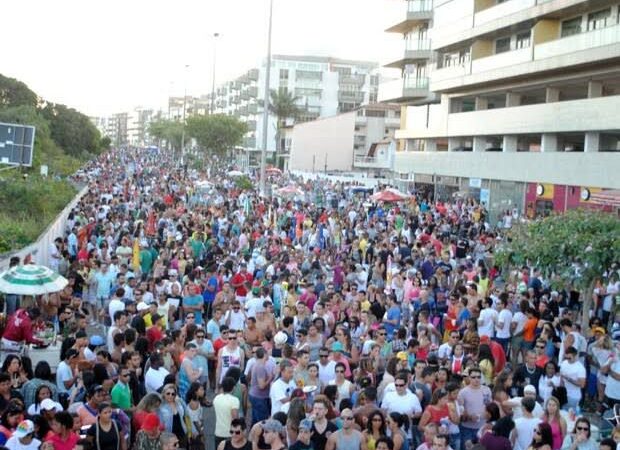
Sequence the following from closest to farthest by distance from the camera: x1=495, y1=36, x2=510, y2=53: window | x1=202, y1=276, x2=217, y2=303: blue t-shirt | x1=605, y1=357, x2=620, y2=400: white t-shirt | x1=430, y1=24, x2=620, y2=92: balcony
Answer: x1=605, y1=357, x2=620, y2=400: white t-shirt, x1=202, y1=276, x2=217, y2=303: blue t-shirt, x1=430, y1=24, x2=620, y2=92: balcony, x1=495, y1=36, x2=510, y2=53: window

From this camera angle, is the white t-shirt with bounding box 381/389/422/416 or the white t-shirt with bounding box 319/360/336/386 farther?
the white t-shirt with bounding box 319/360/336/386

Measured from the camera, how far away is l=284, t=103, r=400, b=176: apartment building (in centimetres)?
7088

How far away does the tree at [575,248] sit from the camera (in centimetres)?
1202

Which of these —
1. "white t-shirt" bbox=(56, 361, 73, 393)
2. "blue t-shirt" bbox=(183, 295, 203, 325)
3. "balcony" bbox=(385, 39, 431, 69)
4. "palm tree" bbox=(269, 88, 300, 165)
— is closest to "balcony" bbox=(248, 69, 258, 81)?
"palm tree" bbox=(269, 88, 300, 165)

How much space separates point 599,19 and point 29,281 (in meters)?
26.2

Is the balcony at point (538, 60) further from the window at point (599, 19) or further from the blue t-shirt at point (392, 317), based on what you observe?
the blue t-shirt at point (392, 317)

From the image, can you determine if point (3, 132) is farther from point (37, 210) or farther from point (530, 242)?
point (530, 242)

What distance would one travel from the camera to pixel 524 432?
7.56 metres

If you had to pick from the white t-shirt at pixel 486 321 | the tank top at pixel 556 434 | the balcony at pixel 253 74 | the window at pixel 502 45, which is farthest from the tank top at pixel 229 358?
the balcony at pixel 253 74

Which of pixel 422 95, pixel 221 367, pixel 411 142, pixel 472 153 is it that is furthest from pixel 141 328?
pixel 411 142

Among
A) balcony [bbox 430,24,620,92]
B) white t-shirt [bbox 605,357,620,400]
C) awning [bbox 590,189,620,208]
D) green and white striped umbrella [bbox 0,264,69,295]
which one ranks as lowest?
white t-shirt [bbox 605,357,620,400]

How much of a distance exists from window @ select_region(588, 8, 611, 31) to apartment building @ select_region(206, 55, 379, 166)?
6670 cm

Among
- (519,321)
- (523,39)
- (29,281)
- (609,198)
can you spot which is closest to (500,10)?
(523,39)

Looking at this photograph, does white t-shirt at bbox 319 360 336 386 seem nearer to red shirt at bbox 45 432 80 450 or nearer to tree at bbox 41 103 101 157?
red shirt at bbox 45 432 80 450
